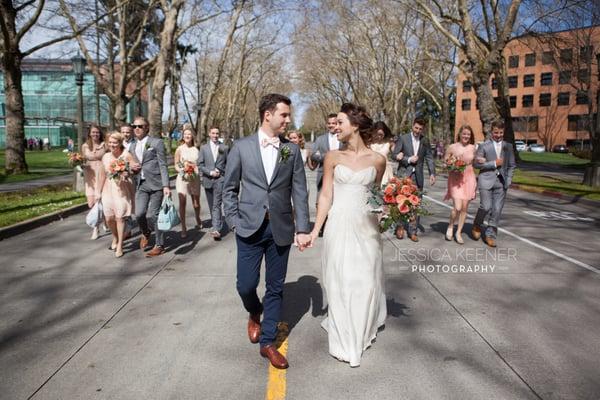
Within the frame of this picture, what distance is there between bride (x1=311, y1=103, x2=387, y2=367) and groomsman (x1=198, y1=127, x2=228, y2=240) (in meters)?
4.94

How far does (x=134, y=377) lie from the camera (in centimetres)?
376

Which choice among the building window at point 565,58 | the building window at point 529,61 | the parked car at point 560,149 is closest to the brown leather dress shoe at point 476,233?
the building window at point 565,58

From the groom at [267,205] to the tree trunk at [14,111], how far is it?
19159 mm

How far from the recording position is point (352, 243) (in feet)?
13.7

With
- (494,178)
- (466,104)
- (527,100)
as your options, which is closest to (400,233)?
(494,178)

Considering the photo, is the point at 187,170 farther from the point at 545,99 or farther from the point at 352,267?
the point at 545,99

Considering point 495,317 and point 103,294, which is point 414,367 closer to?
point 495,317

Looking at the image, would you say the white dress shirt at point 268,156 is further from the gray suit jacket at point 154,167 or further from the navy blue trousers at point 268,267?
the gray suit jacket at point 154,167

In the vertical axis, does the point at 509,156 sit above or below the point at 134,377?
above

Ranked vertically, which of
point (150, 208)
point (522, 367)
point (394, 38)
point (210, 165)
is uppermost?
point (394, 38)

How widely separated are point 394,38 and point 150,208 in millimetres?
28503

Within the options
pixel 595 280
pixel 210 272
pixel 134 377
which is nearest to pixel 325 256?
pixel 134 377

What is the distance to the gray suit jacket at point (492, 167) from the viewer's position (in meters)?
8.66

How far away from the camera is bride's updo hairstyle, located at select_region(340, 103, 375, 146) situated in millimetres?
4305
